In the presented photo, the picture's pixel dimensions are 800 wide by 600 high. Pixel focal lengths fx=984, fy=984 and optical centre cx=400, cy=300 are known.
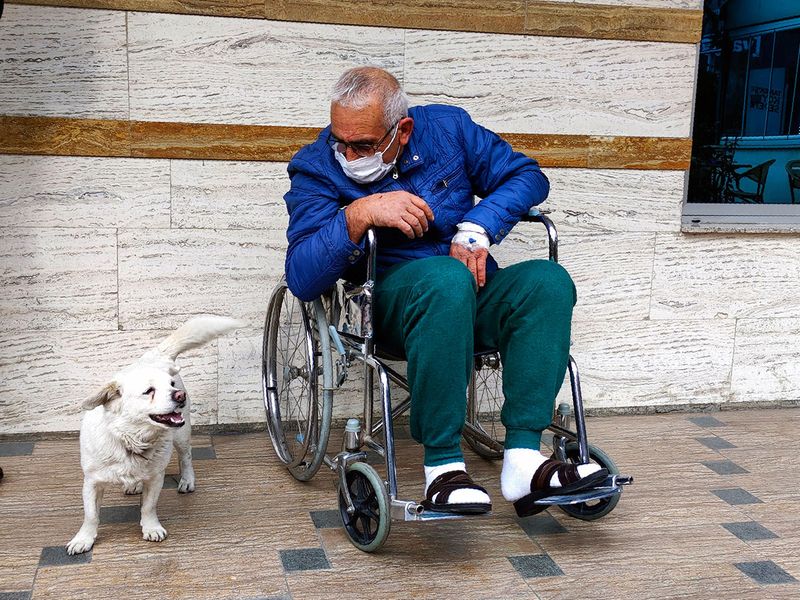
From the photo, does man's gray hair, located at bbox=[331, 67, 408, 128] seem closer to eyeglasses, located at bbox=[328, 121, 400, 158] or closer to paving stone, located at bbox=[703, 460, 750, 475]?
eyeglasses, located at bbox=[328, 121, 400, 158]

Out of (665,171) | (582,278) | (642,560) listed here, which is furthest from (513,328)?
(665,171)

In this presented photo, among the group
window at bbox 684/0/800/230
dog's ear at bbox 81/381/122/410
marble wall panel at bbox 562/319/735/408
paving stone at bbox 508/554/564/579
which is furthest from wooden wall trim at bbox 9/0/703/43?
paving stone at bbox 508/554/564/579

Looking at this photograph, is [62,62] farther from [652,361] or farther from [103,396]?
[652,361]

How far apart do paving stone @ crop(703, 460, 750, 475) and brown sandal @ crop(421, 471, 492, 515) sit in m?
1.21

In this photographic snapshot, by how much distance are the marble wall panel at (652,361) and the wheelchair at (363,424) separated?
688 millimetres

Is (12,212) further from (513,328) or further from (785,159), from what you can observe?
(785,159)

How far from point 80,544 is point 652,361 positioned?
91.7 inches

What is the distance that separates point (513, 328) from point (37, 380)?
178 centimetres

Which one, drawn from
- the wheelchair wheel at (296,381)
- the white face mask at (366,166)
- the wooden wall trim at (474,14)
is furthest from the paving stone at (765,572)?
the wooden wall trim at (474,14)

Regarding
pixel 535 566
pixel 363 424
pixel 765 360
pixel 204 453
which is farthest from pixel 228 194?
pixel 765 360

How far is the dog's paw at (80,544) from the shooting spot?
259 centimetres

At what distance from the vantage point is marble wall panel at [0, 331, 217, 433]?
342 centimetres

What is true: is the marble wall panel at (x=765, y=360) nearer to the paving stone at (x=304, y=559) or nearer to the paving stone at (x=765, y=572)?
the paving stone at (x=765, y=572)

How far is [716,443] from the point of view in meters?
3.64
